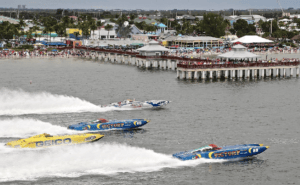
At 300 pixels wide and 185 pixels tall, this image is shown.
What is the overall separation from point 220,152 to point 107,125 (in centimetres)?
1580

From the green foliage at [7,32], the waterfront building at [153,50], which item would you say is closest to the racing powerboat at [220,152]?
the waterfront building at [153,50]

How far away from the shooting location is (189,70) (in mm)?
105000

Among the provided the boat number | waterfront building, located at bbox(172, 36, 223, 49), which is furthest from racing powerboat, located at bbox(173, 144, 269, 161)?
waterfront building, located at bbox(172, 36, 223, 49)

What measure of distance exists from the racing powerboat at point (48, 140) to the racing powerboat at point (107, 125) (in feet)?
14.3

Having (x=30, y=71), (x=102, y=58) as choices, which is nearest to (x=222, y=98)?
(x=30, y=71)

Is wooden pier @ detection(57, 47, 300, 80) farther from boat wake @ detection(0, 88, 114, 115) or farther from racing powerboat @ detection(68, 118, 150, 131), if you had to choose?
racing powerboat @ detection(68, 118, 150, 131)

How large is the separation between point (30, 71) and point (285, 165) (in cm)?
9315

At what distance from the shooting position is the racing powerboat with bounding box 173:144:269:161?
4622cm

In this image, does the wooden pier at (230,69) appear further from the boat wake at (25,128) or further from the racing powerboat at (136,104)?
the boat wake at (25,128)

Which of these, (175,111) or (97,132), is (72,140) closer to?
(97,132)

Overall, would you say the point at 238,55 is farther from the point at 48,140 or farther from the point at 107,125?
the point at 48,140

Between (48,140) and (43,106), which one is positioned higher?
(43,106)

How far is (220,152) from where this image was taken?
1832 inches

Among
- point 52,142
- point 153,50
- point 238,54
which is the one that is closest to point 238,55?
point 238,54
